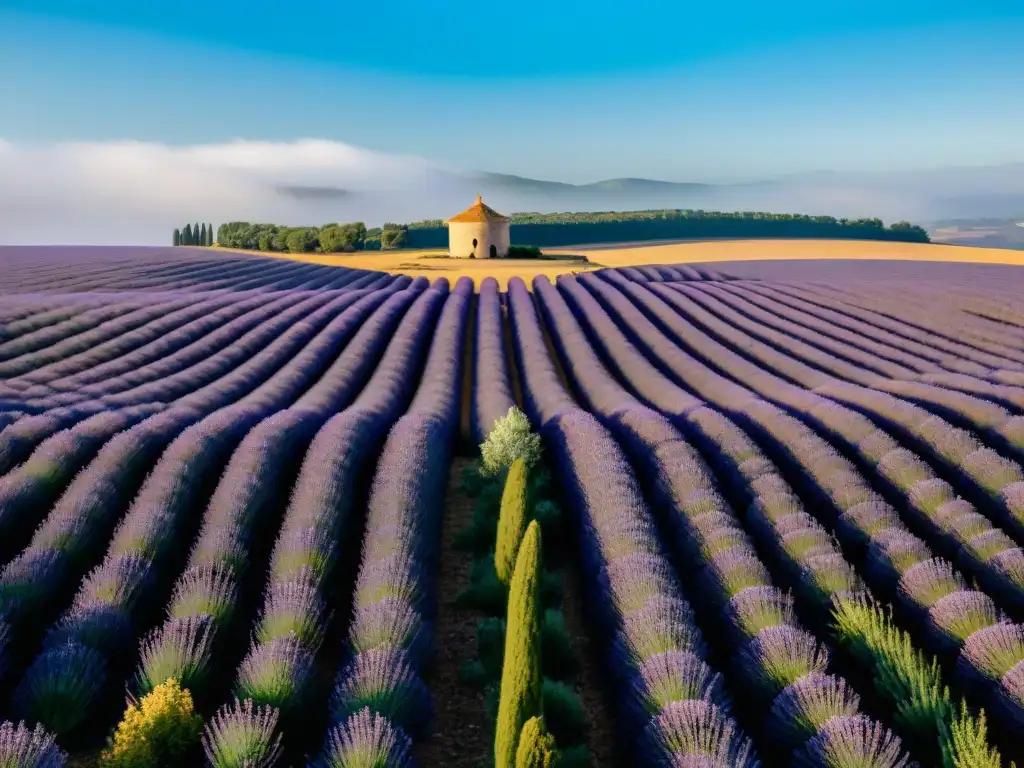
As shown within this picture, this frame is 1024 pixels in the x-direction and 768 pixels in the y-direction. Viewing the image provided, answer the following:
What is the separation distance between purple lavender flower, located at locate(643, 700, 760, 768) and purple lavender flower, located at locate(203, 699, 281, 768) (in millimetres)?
2413

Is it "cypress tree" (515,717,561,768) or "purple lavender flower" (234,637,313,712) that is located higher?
"cypress tree" (515,717,561,768)

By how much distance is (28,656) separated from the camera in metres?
6.14

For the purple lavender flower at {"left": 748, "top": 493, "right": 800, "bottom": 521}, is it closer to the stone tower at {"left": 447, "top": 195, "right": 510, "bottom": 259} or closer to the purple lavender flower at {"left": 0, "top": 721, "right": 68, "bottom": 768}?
the purple lavender flower at {"left": 0, "top": 721, "right": 68, "bottom": 768}

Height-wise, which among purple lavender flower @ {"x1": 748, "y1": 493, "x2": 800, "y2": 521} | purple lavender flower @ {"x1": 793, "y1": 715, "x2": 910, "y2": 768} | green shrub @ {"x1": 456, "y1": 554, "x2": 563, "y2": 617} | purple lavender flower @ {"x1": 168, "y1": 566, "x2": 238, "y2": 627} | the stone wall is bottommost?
green shrub @ {"x1": 456, "y1": 554, "x2": 563, "y2": 617}

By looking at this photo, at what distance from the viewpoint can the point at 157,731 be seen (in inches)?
193

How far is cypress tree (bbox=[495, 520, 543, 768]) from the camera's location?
177 inches

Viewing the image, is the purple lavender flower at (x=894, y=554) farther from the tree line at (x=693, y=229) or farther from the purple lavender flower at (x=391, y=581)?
the tree line at (x=693, y=229)

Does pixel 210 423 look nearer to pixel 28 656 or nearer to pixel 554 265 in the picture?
pixel 28 656

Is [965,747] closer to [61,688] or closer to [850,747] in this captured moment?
[850,747]

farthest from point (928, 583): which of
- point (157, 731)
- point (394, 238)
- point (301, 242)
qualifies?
point (394, 238)

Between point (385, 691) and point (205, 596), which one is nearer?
point (385, 691)

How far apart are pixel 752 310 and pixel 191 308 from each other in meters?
16.1

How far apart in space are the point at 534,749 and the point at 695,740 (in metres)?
1.13

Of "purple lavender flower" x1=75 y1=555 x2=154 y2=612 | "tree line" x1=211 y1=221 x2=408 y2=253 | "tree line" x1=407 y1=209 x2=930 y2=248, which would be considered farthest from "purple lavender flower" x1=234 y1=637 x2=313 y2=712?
"tree line" x1=407 y1=209 x2=930 y2=248
